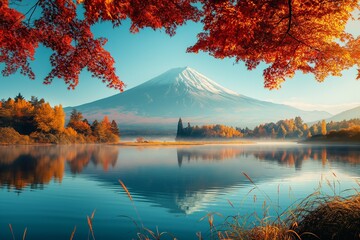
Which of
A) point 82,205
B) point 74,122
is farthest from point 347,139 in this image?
point 82,205

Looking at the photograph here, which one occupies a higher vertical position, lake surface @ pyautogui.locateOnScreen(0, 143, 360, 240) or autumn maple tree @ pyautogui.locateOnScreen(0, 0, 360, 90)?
autumn maple tree @ pyautogui.locateOnScreen(0, 0, 360, 90)

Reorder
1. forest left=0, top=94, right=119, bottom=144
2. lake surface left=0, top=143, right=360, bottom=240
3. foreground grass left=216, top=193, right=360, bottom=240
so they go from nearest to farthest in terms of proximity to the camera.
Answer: foreground grass left=216, top=193, right=360, bottom=240
lake surface left=0, top=143, right=360, bottom=240
forest left=0, top=94, right=119, bottom=144

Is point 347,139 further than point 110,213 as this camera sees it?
Yes

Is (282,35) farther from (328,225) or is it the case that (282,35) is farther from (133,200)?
(133,200)

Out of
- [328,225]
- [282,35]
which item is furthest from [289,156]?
[328,225]

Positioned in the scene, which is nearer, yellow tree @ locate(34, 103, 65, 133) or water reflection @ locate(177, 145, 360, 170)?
water reflection @ locate(177, 145, 360, 170)

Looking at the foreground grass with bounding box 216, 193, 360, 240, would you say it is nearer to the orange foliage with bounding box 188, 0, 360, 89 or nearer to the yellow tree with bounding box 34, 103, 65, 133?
the orange foliage with bounding box 188, 0, 360, 89

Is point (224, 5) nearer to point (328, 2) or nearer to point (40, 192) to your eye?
point (328, 2)

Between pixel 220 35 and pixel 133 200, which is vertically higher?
pixel 220 35

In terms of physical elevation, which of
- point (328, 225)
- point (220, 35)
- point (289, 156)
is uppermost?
point (220, 35)

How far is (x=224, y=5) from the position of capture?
658 centimetres

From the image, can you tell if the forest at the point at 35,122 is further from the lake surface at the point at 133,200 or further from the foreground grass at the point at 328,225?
the foreground grass at the point at 328,225

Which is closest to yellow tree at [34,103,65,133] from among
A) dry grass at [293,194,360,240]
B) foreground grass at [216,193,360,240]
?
foreground grass at [216,193,360,240]

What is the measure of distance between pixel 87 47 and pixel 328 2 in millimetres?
6300
